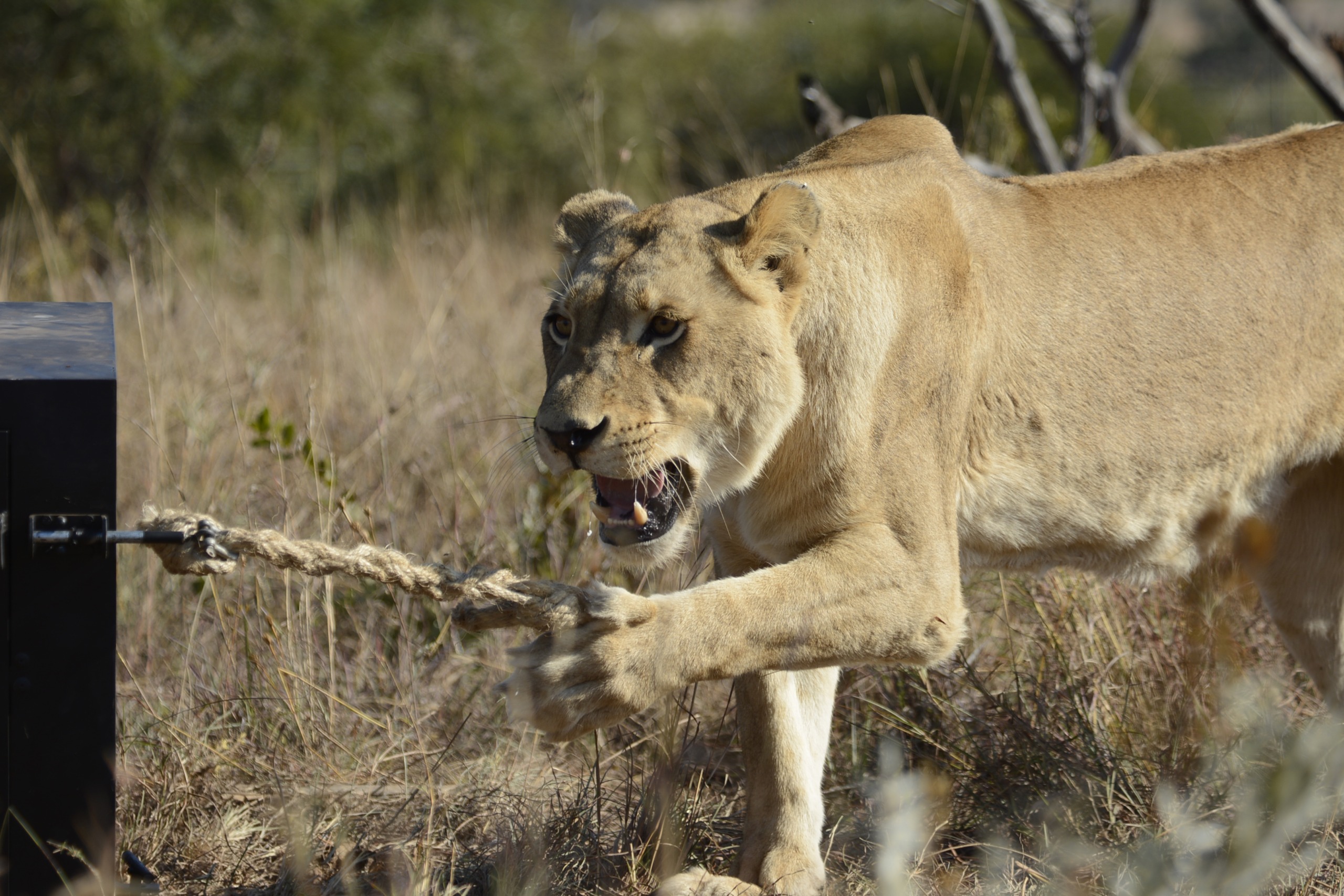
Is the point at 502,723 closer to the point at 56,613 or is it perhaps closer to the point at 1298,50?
the point at 56,613

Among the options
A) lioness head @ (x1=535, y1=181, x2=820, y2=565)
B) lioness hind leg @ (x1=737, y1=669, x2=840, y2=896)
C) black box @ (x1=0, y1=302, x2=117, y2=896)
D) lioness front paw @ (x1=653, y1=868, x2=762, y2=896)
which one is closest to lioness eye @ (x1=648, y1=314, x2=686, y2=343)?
lioness head @ (x1=535, y1=181, x2=820, y2=565)

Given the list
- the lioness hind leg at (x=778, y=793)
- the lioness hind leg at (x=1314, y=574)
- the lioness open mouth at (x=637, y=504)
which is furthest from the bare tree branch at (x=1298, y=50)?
the lioness open mouth at (x=637, y=504)

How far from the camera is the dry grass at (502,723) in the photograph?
309 cm

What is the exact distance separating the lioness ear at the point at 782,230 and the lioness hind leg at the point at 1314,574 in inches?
65.2

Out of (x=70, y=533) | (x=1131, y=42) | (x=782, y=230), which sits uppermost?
(x=1131, y=42)

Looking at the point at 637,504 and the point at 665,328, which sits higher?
the point at 665,328

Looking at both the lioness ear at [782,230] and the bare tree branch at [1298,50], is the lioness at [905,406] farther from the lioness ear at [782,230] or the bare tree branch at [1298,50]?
the bare tree branch at [1298,50]

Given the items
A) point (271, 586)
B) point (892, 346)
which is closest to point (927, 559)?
point (892, 346)

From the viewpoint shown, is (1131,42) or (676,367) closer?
(676,367)

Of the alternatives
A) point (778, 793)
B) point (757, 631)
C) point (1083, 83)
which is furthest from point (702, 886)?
point (1083, 83)

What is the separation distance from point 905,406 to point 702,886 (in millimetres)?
1140

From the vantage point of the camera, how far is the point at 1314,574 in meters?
3.63

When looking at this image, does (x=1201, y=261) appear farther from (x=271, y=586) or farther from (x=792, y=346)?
(x=271, y=586)

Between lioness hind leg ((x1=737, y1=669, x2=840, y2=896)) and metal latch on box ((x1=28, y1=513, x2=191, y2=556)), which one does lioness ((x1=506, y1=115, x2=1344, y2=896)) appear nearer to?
lioness hind leg ((x1=737, y1=669, x2=840, y2=896))
